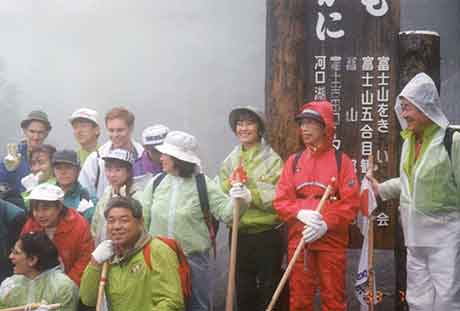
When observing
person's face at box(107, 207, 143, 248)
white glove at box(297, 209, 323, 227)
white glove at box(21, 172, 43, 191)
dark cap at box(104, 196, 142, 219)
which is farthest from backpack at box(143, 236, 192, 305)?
white glove at box(21, 172, 43, 191)

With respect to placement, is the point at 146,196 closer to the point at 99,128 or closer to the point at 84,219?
the point at 84,219

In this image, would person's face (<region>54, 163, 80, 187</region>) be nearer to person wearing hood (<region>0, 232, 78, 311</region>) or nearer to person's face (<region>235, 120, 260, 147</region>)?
person wearing hood (<region>0, 232, 78, 311</region>)

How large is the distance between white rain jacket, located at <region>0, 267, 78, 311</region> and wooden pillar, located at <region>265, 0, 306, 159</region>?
226 cm

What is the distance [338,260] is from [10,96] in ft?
12.4

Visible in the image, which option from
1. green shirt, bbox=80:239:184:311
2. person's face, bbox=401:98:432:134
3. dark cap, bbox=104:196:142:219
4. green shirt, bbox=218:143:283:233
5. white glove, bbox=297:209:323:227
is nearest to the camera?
green shirt, bbox=80:239:184:311

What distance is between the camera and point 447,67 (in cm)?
649

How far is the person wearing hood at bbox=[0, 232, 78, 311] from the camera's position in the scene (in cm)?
475

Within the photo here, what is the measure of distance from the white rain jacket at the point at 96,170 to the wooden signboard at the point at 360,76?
1825 mm

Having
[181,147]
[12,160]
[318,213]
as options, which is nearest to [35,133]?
[12,160]

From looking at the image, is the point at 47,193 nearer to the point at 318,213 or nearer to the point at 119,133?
the point at 119,133

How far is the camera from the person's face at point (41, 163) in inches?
244

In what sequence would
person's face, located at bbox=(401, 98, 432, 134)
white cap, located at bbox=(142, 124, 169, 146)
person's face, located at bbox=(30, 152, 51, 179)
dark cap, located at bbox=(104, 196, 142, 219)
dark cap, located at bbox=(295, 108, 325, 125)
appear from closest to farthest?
1. dark cap, located at bbox=(104, 196, 142, 219)
2. person's face, located at bbox=(401, 98, 432, 134)
3. dark cap, located at bbox=(295, 108, 325, 125)
4. white cap, located at bbox=(142, 124, 169, 146)
5. person's face, located at bbox=(30, 152, 51, 179)

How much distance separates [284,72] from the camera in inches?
235

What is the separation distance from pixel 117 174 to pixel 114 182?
2.9 inches
